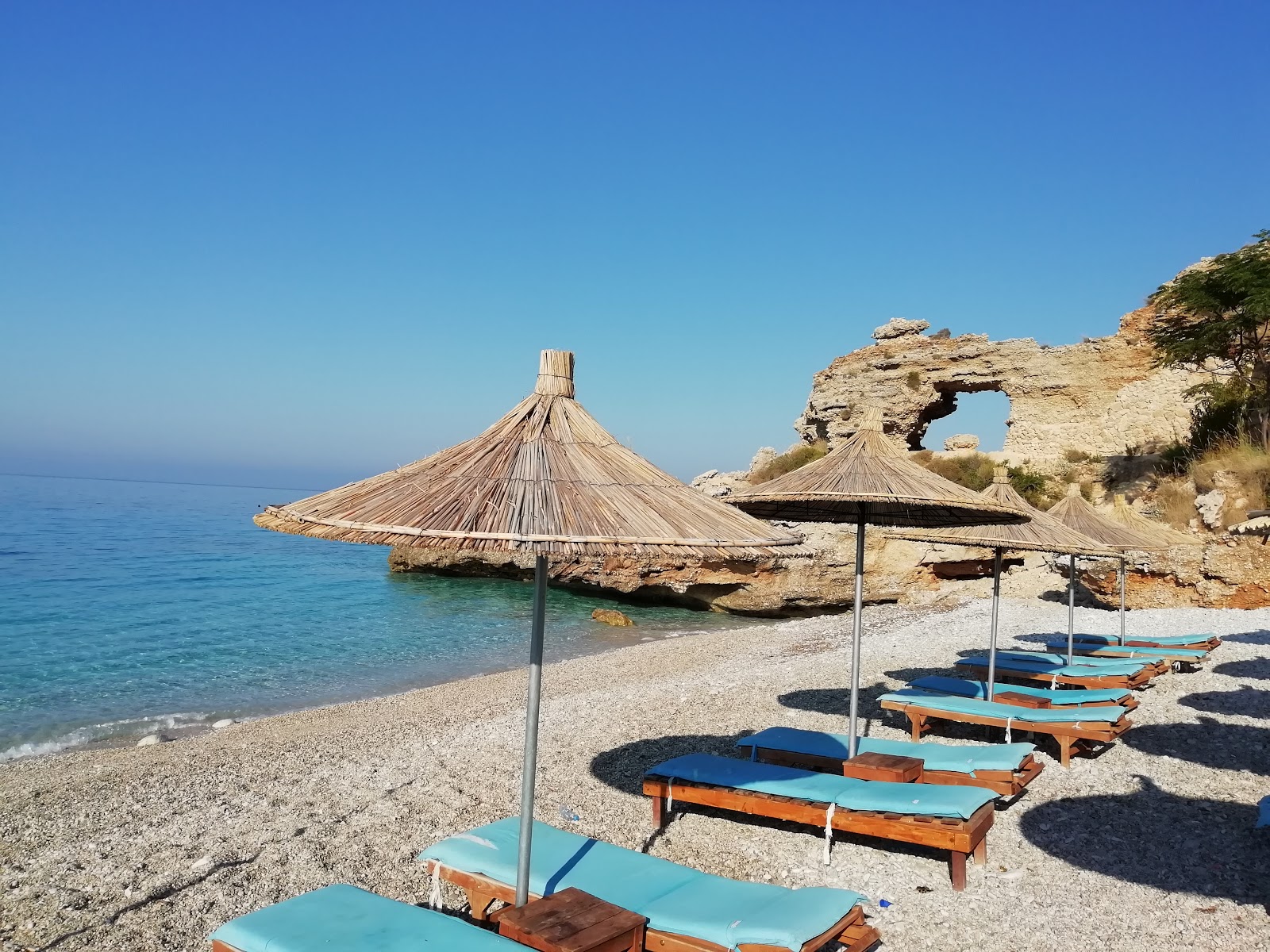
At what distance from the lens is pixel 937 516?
6.09 m

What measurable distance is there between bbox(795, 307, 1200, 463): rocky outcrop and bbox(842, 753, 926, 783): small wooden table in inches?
827

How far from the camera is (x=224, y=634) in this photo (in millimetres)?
17547

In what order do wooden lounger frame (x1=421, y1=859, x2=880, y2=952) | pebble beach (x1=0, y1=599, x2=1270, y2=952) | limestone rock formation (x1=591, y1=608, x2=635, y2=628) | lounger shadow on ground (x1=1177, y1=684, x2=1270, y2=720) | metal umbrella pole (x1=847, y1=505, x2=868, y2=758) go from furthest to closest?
limestone rock formation (x1=591, y1=608, x2=635, y2=628), lounger shadow on ground (x1=1177, y1=684, x2=1270, y2=720), metal umbrella pole (x1=847, y1=505, x2=868, y2=758), pebble beach (x1=0, y1=599, x2=1270, y2=952), wooden lounger frame (x1=421, y1=859, x2=880, y2=952)

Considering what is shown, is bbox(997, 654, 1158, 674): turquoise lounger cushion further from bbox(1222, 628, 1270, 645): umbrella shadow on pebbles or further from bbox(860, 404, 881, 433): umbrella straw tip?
bbox(860, 404, 881, 433): umbrella straw tip

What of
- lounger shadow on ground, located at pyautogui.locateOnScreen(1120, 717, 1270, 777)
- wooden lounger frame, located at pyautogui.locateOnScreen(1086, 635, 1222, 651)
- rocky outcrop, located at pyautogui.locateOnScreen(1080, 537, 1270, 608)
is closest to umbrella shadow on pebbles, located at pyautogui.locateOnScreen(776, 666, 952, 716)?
lounger shadow on ground, located at pyautogui.locateOnScreen(1120, 717, 1270, 777)

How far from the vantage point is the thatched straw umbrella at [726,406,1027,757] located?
5148mm

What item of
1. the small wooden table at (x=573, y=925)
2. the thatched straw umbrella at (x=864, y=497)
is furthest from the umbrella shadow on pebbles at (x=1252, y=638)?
the small wooden table at (x=573, y=925)

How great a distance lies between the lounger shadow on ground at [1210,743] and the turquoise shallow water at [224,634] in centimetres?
965

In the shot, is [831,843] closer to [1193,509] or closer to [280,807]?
[280,807]

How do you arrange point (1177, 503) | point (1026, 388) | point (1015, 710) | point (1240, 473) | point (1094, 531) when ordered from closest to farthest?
point (1015, 710) → point (1094, 531) → point (1240, 473) → point (1177, 503) → point (1026, 388)

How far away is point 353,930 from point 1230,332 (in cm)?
2070

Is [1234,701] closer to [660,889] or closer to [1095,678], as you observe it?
[1095,678]

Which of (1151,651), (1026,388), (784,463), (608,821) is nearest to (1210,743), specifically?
(1151,651)

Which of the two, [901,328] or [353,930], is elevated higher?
[901,328]
